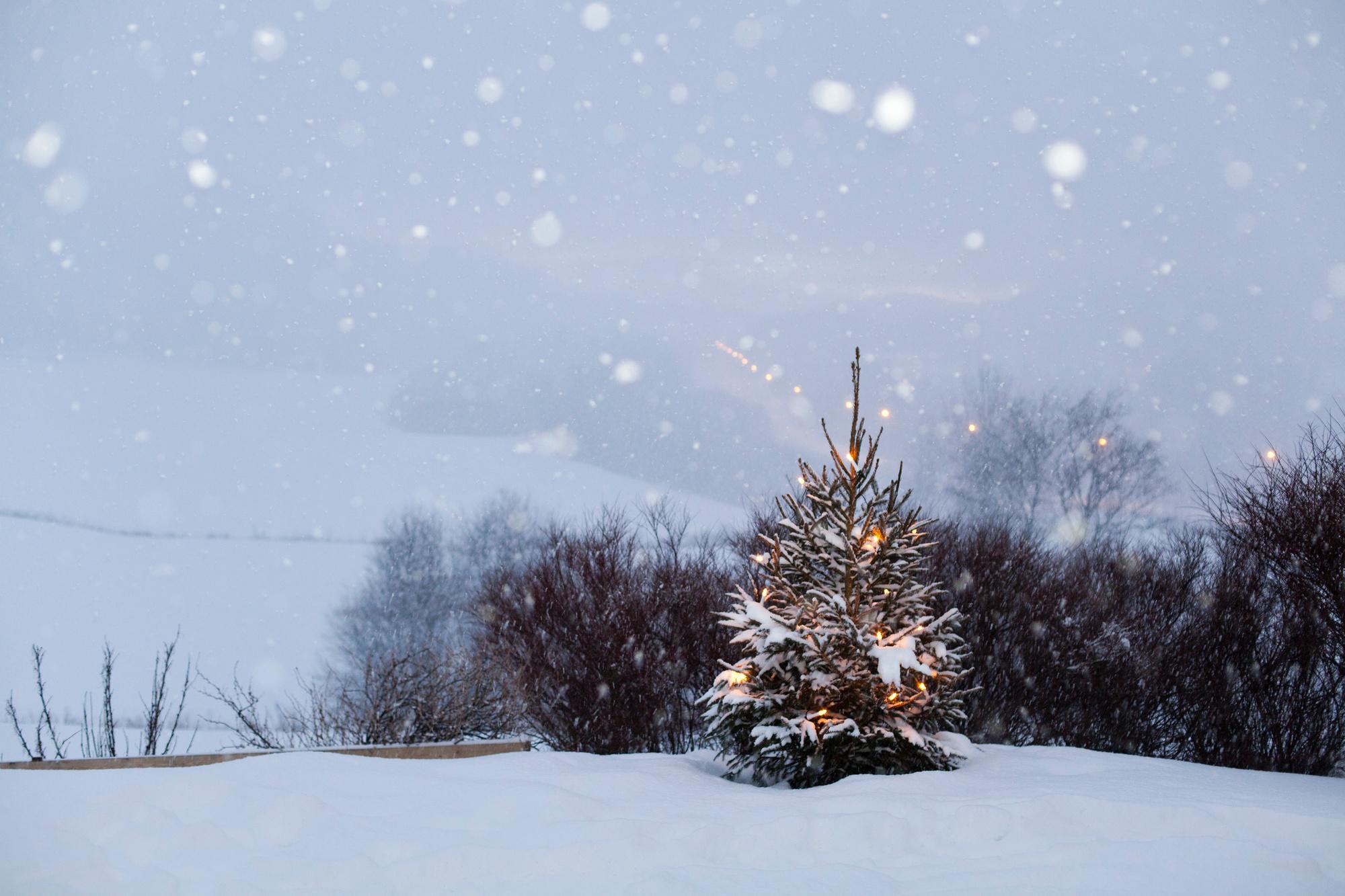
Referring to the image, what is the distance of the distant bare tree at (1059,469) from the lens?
28.5 meters

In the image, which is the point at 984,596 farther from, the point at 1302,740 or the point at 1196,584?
the point at 1302,740

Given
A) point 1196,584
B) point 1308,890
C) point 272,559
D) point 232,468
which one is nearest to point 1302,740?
point 1196,584

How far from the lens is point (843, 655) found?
7.12m

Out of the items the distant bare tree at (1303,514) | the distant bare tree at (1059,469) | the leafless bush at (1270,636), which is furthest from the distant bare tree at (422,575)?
the distant bare tree at (1303,514)

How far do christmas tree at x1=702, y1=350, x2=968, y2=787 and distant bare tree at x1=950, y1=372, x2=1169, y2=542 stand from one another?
70.0 feet

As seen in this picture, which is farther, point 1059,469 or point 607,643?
point 1059,469

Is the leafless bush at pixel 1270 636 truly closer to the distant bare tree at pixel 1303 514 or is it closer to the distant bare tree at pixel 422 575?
the distant bare tree at pixel 1303 514

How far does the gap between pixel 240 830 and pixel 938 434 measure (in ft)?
103

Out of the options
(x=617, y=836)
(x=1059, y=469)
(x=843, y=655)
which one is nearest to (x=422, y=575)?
(x=1059, y=469)

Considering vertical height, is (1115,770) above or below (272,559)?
below

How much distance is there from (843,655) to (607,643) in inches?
262

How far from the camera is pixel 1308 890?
3.95m

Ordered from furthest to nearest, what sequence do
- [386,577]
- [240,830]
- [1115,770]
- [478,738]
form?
[386,577], [478,738], [1115,770], [240,830]

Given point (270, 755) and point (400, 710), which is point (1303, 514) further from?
point (270, 755)
